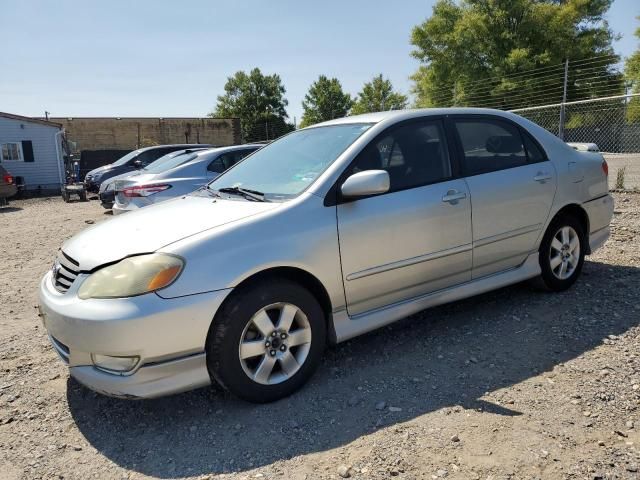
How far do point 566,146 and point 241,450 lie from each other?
12.3 ft

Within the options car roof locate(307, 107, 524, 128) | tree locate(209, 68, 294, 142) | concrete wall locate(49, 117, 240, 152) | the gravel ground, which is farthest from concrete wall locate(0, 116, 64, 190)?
tree locate(209, 68, 294, 142)

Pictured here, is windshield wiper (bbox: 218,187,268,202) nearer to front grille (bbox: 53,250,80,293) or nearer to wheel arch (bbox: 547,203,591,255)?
front grille (bbox: 53,250,80,293)

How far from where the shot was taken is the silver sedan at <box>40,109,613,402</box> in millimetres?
2596

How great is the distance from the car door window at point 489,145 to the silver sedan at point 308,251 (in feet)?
0.04

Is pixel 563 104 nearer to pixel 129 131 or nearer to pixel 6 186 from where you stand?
pixel 6 186

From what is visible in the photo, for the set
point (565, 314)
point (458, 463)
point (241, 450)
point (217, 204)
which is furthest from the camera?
point (565, 314)

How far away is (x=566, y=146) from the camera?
446 cm

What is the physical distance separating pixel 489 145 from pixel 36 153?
24.1 meters

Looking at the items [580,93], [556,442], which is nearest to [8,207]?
[556,442]

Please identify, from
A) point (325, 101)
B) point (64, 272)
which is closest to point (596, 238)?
point (64, 272)

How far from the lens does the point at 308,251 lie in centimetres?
292

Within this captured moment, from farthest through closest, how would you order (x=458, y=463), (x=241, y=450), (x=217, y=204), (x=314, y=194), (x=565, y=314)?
(x=565, y=314)
(x=217, y=204)
(x=314, y=194)
(x=241, y=450)
(x=458, y=463)

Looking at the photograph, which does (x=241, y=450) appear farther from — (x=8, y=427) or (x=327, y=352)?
(x=8, y=427)

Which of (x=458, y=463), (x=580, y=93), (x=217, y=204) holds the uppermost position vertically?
(x=580, y=93)
